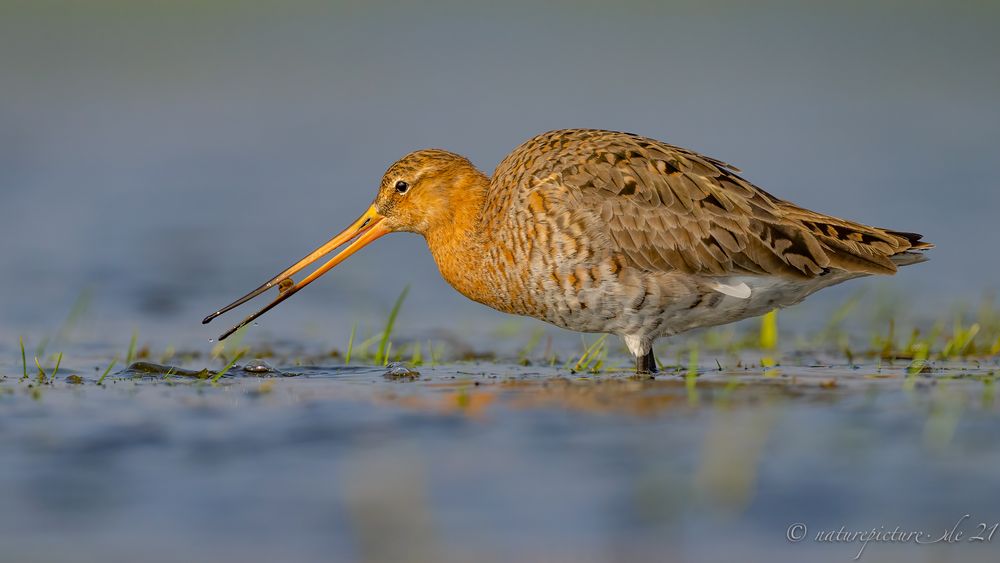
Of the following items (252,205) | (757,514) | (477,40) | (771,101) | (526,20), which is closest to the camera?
(757,514)

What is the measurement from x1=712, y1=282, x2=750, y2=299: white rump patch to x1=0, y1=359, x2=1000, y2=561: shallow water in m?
0.65

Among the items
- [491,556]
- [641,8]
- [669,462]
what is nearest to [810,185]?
[669,462]

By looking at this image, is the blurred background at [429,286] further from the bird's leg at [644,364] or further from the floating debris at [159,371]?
the bird's leg at [644,364]

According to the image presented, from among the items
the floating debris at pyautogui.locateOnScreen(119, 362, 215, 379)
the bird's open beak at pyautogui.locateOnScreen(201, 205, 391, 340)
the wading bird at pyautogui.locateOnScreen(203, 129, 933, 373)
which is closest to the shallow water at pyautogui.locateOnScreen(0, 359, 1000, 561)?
the floating debris at pyautogui.locateOnScreen(119, 362, 215, 379)

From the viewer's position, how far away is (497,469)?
575 centimetres

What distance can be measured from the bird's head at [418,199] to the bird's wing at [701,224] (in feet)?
2.87

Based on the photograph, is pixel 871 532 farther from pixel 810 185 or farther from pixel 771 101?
pixel 771 101

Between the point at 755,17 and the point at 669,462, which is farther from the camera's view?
the point at 755,17

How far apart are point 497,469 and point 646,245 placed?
2.83 meters

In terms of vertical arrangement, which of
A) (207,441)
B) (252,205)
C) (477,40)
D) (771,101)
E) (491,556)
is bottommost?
(491,556)

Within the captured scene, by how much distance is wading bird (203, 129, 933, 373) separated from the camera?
8.23m

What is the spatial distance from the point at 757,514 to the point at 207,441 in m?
2.58

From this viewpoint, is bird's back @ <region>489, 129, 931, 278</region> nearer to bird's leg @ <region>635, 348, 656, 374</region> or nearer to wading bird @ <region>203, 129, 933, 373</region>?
wading bird @ <region>203, 129, 933, 373</region>

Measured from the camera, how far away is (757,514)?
512 centimetres
